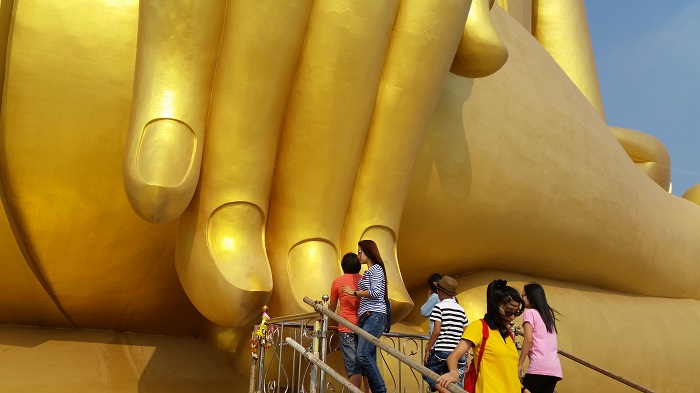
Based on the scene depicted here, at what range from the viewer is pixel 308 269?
15.6ft

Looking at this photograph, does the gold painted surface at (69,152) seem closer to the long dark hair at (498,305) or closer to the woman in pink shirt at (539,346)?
the woman in pink shirt at (539,346)

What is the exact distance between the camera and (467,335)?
296 centimetres

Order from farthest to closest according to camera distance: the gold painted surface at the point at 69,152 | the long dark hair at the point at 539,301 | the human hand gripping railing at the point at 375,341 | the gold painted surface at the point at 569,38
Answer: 1. the gold painted surface at the point at 569,38
2. the gold painted surface at the point at 69,152
3. the long dark hair at the point at 539,301
4. the human hand gripping railing at the point at 375,341

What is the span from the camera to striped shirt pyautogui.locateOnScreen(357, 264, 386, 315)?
3832mm

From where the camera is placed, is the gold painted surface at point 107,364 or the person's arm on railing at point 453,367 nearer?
the person's arm on railing at point 453,367

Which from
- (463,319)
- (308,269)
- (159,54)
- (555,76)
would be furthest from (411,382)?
(555,76)

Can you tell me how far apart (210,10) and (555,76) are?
4.34 metres

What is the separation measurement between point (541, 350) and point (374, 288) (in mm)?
857

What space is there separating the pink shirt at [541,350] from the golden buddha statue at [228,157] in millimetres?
1296

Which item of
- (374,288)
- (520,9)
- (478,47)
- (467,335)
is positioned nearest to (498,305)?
(467,335)

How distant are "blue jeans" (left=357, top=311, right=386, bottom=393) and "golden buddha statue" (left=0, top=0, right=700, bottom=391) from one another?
0.82 meters

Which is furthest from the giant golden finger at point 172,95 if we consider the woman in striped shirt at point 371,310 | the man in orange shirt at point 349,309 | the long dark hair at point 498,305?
the long dark hair at point 498,305

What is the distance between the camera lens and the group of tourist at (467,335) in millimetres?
2936

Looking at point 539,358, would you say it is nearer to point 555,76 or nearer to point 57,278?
point 57,278
